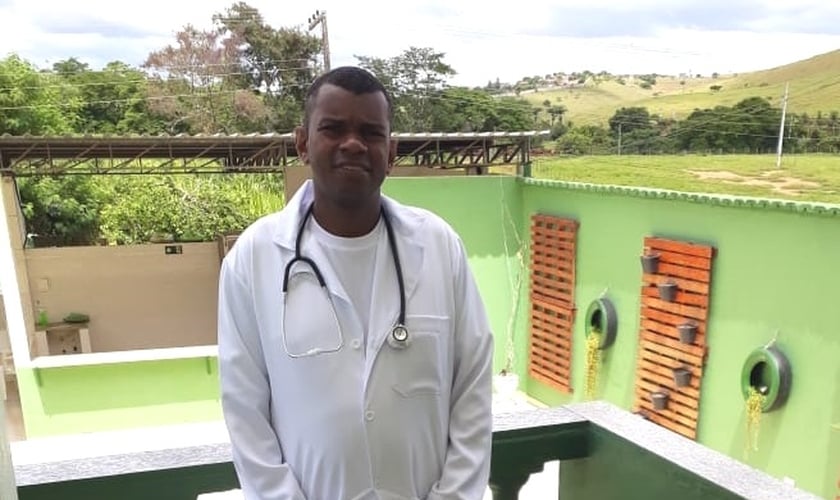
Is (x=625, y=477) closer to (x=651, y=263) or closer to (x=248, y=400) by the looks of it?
(x=248, y=400)

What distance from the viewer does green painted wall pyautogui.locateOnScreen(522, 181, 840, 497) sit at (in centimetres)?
362

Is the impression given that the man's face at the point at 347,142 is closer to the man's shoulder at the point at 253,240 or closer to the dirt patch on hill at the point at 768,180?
the man's shoulder at the point at 253,240

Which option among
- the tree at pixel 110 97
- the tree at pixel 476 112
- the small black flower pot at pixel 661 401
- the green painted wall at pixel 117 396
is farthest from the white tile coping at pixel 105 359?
the tree at pixel 110 97

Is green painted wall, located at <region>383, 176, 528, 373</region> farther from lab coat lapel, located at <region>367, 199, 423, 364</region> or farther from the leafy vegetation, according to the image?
lab coat lapel, located at <region>367, 199, 423, 364</region>

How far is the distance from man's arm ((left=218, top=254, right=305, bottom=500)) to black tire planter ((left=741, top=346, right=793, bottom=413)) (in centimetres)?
366

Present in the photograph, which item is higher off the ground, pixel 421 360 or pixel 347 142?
pixel 347 142

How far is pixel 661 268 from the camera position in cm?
467

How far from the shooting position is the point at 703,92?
688 centimetres

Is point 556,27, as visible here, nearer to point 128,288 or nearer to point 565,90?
point 565,90

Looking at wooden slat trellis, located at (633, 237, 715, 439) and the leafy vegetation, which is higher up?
the leafy vegetation

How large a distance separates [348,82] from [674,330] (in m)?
4.21

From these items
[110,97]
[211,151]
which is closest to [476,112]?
[211,151]

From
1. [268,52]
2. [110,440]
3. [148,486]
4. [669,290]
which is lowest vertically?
[110,440]

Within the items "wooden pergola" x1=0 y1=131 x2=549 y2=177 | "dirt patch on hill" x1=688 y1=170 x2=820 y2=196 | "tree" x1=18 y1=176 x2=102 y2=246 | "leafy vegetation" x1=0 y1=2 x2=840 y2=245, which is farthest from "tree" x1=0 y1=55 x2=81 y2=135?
"dirt patch on hill" x1=688 y1=170 x2=820 y2=196
